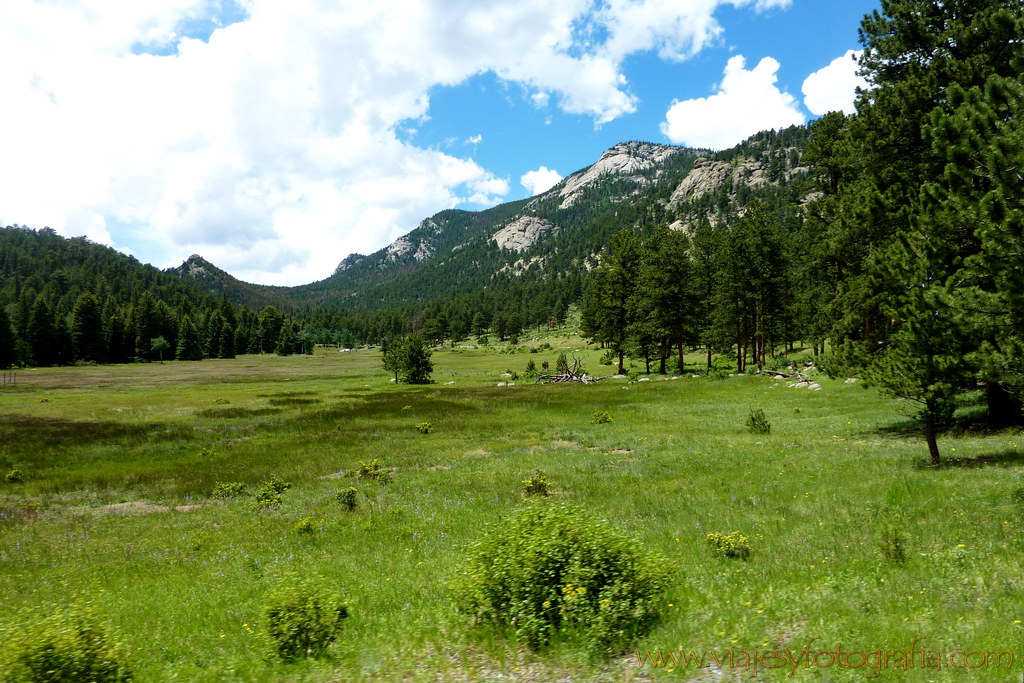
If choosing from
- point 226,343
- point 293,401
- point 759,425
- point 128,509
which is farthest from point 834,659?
point 226,343

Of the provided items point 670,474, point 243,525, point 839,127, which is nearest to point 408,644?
point 243,525

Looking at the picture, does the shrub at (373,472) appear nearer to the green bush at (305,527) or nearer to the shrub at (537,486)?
the green bush at (305,527)

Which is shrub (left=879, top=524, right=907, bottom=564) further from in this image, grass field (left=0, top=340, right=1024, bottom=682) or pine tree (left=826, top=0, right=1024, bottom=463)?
pine tree (left=826, top=0, right=1024, bottom=463)

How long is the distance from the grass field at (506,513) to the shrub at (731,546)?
260 millimetres

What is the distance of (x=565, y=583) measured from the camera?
6891 mm

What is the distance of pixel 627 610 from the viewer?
6633 millimetres

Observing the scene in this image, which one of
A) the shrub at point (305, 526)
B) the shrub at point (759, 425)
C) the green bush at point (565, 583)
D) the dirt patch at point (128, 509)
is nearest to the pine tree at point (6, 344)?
the dirt patch at point (128, 509)

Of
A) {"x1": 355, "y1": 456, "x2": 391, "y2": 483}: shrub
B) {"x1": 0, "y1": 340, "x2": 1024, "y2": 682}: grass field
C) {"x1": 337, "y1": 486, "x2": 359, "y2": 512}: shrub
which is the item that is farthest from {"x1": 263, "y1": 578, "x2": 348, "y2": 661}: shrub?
{"x1": 355, "y1": 456, "x2": 391, "y2": 483}: shrub

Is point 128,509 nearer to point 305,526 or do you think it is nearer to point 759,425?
point 305,526

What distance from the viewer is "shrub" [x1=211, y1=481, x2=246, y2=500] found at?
19344 mm

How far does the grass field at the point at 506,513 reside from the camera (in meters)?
6.36

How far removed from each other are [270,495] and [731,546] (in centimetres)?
1614

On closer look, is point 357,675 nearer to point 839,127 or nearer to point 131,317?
point 839,127

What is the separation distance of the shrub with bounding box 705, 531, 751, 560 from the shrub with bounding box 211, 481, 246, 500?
1849 centimetres
